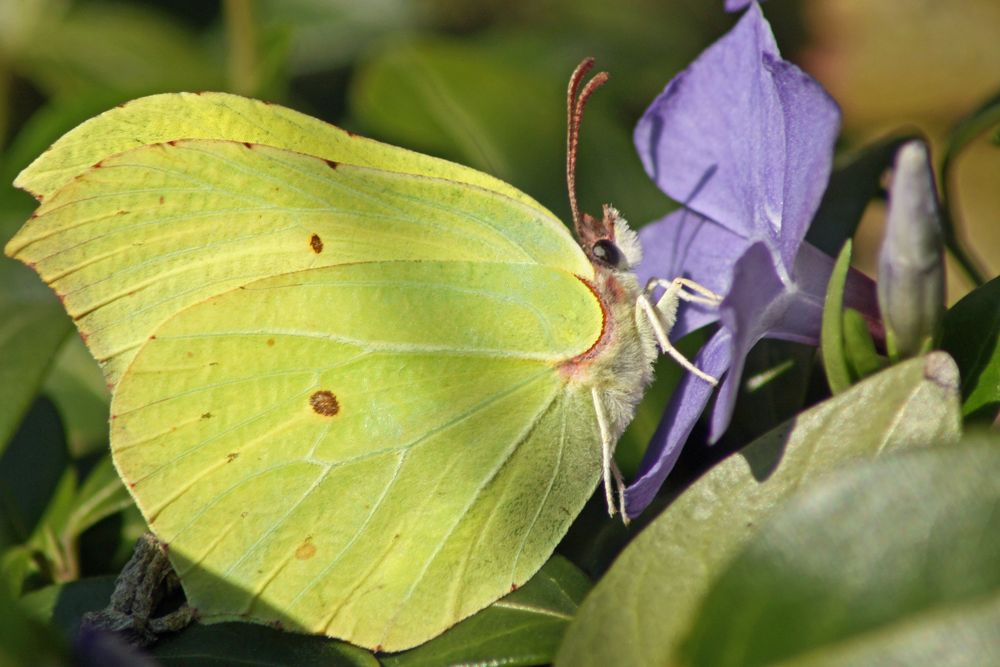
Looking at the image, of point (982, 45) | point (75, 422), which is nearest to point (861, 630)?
point (75, 422)

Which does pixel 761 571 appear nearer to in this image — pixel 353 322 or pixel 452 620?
pixel 452 620

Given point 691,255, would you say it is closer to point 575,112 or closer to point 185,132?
point 575,112

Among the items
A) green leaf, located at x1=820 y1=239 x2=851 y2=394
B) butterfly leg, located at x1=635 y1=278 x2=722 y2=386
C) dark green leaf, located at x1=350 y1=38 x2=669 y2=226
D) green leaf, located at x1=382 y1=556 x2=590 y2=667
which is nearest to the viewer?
green leaf, located at x1=820 y1=239 x2=851 y2=394

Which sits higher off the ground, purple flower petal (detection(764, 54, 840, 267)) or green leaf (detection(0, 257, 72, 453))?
purple flower petal (detection(764, 54, 840, 267))

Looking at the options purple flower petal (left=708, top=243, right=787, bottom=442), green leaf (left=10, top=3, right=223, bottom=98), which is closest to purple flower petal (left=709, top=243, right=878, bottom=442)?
purple flower petal (left=708, top=243, right=787, bottom=442)

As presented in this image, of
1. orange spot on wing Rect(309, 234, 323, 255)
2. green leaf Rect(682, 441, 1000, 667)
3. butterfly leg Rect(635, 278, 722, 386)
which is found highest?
orange spot on wing Rect(309, 234, 323, 255)

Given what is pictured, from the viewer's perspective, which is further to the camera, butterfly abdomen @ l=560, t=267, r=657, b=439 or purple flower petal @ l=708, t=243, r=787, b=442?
butterfly abdomen @ l=560, t=267, r=657, b=439

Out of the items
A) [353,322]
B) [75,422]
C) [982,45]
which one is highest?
[353,322]

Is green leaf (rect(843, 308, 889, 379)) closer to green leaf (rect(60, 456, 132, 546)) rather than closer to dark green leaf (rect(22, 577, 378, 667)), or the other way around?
dark green leaf (rect(22, 577, 378, 667))
